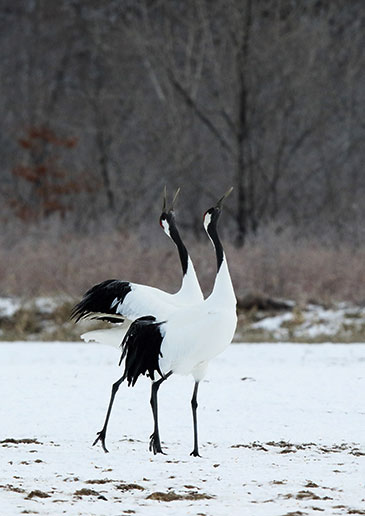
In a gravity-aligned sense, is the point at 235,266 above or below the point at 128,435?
above

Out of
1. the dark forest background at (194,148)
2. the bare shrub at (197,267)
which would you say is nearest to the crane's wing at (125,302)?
the bare shrub at (197,267)

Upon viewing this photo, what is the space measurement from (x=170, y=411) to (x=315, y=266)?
37.6ft

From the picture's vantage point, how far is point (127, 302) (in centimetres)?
712

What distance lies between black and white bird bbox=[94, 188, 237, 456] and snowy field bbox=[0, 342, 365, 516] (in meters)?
0.52

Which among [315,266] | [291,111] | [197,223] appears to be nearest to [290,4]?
[291,111]

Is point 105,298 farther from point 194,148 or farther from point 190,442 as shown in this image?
point 194,148

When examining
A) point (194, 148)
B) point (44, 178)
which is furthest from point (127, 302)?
point (44, 178)

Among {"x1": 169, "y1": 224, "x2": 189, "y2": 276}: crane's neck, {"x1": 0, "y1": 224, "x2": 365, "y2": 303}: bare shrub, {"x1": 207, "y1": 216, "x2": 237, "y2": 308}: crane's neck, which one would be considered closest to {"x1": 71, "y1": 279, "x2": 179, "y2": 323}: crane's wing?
{"x1": 169, "y1": 224, "x2": 189, "y2": 276}: crane's neck

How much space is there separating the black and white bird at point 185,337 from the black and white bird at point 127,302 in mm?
206

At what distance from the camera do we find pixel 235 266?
65.2ft

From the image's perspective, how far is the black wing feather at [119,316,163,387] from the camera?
21.7 ft

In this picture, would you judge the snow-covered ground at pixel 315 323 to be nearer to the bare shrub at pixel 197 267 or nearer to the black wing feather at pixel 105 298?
the bare shrub at pixel 197 267

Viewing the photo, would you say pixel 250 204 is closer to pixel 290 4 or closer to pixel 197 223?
pixel 197 223

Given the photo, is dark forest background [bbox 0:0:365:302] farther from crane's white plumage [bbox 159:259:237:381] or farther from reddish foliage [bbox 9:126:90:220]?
crane's white plumage [bbox 159:259:237:381]
